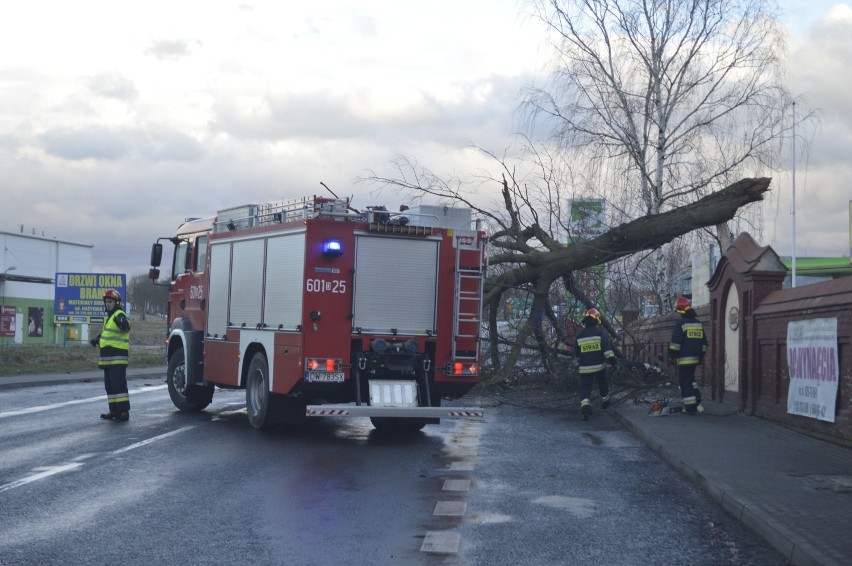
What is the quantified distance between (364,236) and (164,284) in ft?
19.0

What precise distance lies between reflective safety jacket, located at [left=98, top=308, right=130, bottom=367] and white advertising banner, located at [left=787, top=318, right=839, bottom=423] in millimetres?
9562

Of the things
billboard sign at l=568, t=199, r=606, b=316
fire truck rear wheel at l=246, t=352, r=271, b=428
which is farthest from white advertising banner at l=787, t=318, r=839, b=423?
fire truck rear wheel at l=246, t=352, r=271, b=428

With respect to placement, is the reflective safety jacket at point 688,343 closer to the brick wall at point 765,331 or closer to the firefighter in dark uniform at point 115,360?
the brick wall at point 765,331

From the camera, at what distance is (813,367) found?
13273 mm

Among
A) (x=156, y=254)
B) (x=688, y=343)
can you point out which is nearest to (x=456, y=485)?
(x=688, y=343)

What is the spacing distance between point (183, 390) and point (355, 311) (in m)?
4.71

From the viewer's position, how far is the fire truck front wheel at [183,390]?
640 inches

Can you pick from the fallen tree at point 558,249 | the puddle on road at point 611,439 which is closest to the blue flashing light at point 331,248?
the puddle on road at point 611,439

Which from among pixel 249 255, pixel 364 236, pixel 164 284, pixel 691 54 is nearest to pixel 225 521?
pixel 364 236

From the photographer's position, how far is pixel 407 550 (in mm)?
6703

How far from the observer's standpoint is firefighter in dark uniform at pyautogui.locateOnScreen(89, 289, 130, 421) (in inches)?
589

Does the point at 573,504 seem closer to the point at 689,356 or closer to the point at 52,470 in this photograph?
the point at 52,470

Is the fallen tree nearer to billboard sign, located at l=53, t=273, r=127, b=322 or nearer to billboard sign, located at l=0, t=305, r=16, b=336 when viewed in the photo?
billboard sign, located at l=53, t=273, r=127, b=322

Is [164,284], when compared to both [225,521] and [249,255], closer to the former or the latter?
[249,255]
